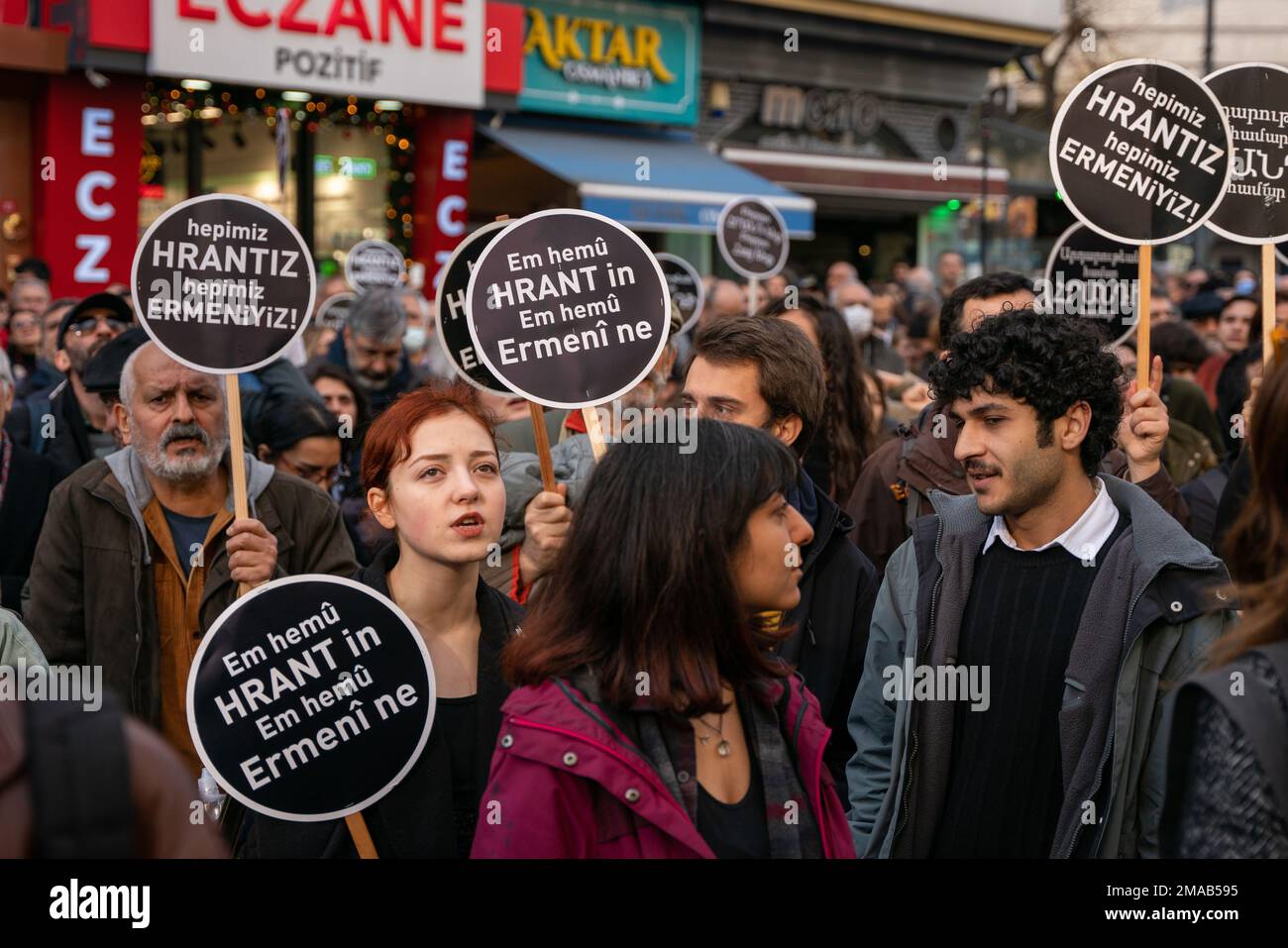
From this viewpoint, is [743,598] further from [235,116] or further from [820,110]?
[820,110]

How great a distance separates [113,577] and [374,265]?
28.5ft

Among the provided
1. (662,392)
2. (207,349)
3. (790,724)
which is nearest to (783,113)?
(662,392)

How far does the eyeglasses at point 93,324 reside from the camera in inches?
272

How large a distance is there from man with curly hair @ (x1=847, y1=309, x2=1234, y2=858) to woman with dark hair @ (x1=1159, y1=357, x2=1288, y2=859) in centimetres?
116

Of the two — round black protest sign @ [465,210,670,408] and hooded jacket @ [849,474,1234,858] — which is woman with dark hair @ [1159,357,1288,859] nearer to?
hooded jacket @ [849,474,1234,858]

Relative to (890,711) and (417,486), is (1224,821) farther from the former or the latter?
(417,486)

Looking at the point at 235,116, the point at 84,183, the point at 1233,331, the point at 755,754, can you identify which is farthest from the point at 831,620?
the point at 235,116

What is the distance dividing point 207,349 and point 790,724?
86.2 inches

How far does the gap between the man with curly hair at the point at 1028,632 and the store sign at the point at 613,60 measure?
52.9 feet

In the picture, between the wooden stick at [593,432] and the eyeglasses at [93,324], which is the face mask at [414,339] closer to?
the eyeglasses at [93,324]

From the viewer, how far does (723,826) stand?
244 centimetres

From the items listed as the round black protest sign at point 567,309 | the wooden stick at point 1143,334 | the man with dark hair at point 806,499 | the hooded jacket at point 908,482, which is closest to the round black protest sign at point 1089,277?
the hooded jacket at point 908,482

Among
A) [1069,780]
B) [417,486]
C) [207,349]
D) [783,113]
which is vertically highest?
[783,113]
